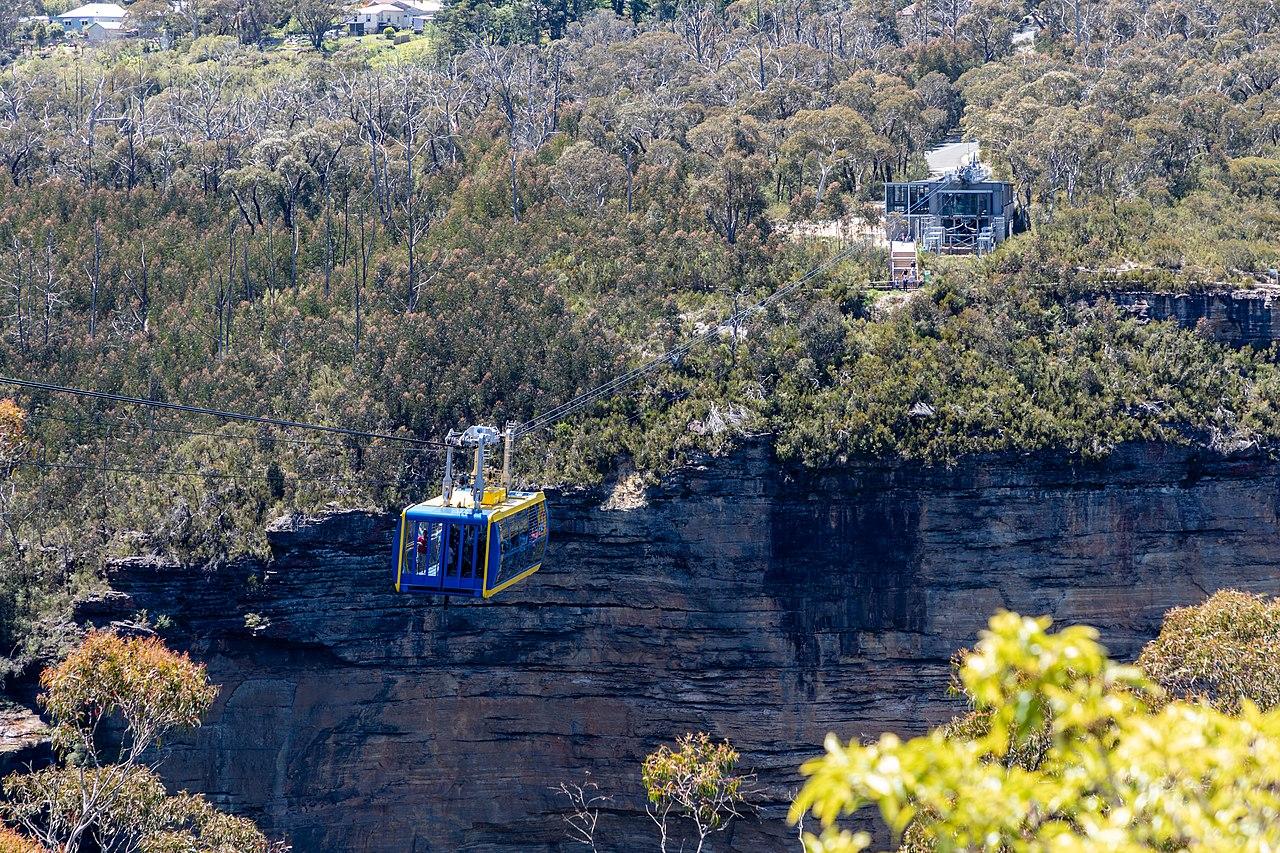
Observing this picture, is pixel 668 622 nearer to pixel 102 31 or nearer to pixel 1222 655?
pixel 1222 655

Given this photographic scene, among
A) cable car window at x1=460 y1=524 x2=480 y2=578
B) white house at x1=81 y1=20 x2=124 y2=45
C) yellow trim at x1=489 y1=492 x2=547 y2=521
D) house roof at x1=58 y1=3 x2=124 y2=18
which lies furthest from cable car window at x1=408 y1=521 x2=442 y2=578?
house roof at x1=58 y1=3 x2=124 y2=18

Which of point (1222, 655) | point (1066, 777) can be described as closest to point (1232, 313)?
point (1222, 655)

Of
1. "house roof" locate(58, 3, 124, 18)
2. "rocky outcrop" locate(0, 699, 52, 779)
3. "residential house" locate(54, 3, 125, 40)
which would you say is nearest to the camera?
"rocky outcrop" locate(0, 699, 52, 779)

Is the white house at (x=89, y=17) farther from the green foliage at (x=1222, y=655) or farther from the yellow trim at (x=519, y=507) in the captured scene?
the green foliage at (x=1222, y=655)

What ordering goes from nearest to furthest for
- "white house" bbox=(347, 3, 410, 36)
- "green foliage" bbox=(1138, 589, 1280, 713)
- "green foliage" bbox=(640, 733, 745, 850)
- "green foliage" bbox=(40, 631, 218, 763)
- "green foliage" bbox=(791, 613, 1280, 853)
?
"green foliage" bbox=(791, 613, 1280, 853) < "green foliage" bbox=(1138, 589, 1280, 713) < "green foliage" bbox=(40, 631, 218, 763) < "green foliage" bbox=(640, 733, 745, 850) < "white house" bbox=(347, 3, 410, 36)

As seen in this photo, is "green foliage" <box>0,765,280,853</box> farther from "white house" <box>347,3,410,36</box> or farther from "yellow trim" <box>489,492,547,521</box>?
"white house" <box>347,3,410,36</box>

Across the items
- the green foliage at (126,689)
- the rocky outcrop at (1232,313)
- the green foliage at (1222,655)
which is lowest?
the green foliage at (126,689)

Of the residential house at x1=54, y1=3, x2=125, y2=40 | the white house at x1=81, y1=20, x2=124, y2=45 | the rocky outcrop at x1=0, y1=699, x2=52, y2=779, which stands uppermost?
the residential house at x1=54, y1=3, x2=125, y2=40

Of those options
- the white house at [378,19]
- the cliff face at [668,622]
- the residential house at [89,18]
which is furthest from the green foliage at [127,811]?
the residential house at [89,18]
